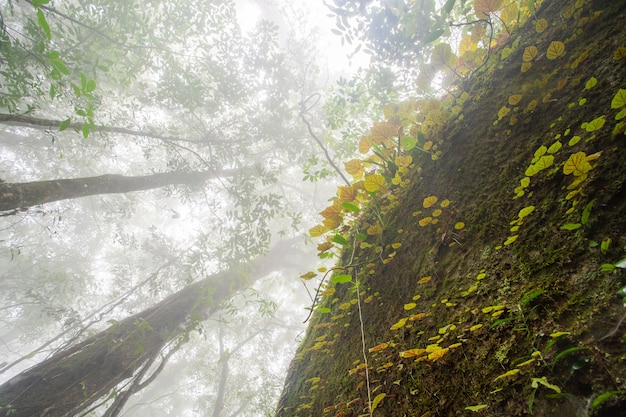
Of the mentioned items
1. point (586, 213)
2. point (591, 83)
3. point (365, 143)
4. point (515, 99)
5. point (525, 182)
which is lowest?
point (586, 213)

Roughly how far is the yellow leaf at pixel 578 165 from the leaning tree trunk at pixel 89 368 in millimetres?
4620

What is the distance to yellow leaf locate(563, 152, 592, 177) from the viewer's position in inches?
31.8

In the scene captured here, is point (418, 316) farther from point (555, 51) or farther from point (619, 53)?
point (555, 51)

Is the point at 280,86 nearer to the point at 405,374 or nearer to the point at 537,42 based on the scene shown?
the point at 537,42

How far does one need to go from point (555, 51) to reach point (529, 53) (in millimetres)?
170

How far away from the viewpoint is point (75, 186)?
4043 millimetres

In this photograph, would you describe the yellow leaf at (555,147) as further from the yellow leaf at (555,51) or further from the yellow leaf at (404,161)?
the yellow leaf at (404,161)

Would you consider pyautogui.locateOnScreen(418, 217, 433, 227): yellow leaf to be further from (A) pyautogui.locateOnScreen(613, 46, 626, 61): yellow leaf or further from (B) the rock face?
(A) pyautogui.locateOnScreen(613, 46, 626, 61): yellow leaf

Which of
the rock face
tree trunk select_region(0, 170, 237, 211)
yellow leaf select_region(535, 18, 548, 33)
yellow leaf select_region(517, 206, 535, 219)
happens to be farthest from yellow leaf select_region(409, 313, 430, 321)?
tree trunk select_region(0, 170, 237, 211)

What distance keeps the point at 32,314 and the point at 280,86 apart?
14.9 metres

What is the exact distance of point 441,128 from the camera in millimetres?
1830

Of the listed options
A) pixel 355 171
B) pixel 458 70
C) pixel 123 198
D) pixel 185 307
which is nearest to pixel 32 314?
pixel 123 198

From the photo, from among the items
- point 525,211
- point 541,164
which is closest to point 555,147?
point 541,164

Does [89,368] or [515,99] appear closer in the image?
[515,99]
